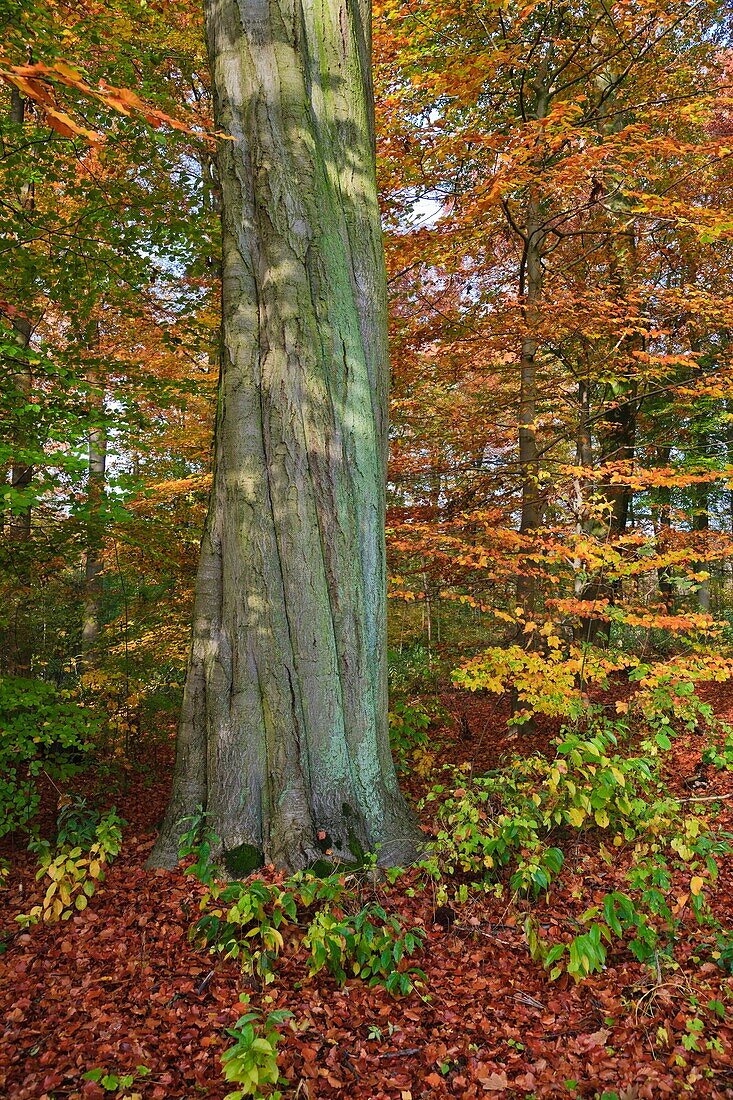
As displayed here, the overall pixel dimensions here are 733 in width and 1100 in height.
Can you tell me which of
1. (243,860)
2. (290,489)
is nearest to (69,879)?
(243,860)

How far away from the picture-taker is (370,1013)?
2494mm

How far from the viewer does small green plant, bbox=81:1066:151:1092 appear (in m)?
1.97

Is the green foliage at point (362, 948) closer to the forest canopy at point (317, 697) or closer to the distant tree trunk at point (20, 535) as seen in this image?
the forest canopy at point (317, 697)

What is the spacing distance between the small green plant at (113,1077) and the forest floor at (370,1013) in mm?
32

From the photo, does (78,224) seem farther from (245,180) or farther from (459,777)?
(459,777)

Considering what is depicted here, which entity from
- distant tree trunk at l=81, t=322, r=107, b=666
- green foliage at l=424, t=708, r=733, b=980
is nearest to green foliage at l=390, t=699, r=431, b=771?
green foliage at l=424, t=708, r=733, b=980

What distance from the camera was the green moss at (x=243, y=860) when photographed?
308cm

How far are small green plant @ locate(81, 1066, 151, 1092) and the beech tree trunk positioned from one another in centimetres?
109

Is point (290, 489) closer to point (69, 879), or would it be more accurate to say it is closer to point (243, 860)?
point (243, 860)

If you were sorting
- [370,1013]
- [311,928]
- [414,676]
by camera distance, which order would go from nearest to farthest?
[370,1013] < [311,928] < [414,676]

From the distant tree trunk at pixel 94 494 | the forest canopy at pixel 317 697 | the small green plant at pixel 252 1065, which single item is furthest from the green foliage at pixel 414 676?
the small green plant at pixel 252 1065

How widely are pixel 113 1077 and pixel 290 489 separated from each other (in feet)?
8.23

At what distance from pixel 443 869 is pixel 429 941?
0.36m

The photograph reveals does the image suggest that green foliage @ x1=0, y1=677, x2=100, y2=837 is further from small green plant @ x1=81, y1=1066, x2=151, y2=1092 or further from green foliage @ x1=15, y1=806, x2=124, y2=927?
small green plant @ x1=81, y1=1066, x2=151, y2=1092
